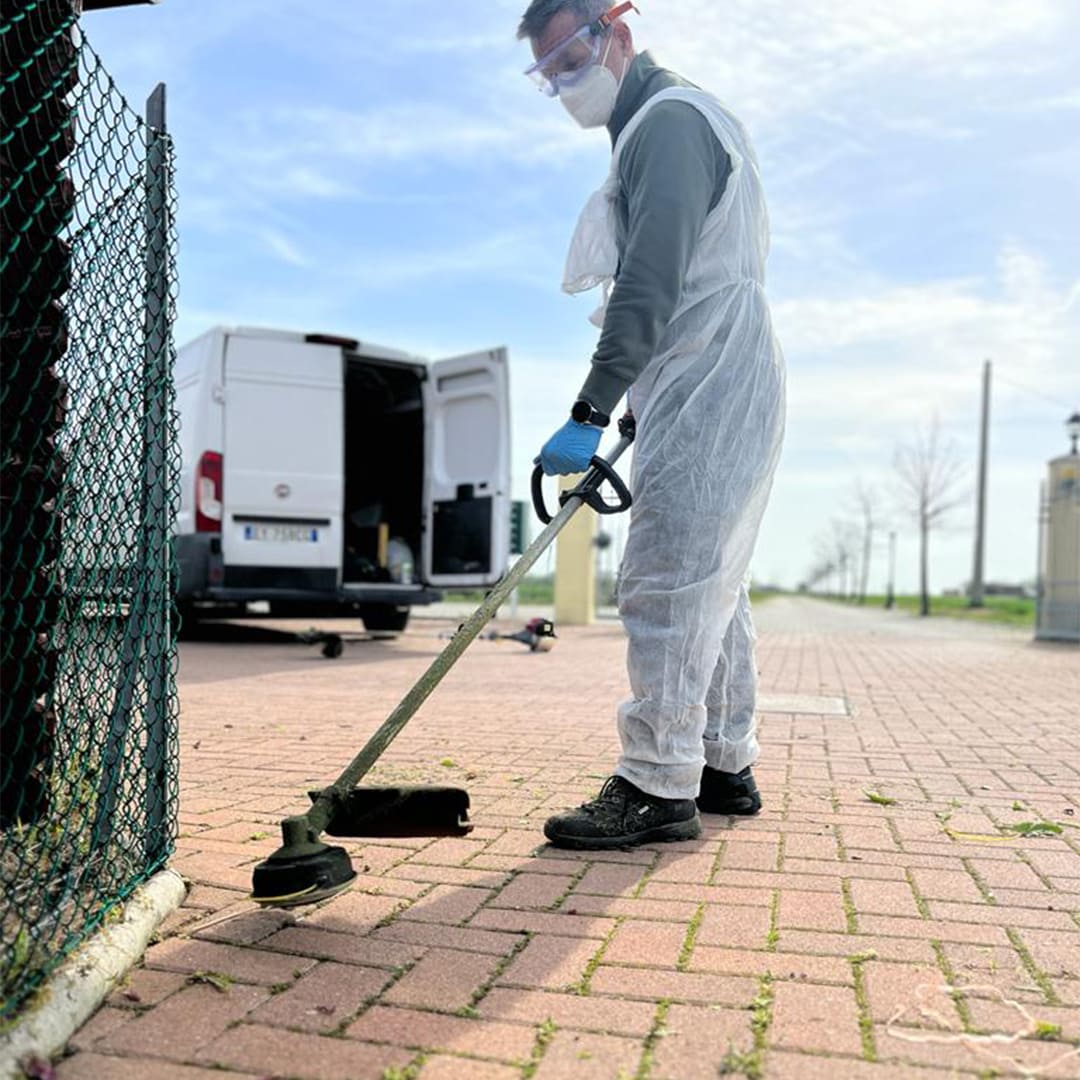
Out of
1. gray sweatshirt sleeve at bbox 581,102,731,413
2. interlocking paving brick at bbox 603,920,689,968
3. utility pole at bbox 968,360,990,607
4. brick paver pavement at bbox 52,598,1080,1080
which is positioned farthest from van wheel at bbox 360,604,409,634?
utility pole at bbox 968,360,990,607

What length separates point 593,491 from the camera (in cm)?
315

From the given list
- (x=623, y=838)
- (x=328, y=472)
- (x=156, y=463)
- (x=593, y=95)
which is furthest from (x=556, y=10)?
(x=328, y=472)

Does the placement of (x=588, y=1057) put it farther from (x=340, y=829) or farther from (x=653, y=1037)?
(x=340, y=829)

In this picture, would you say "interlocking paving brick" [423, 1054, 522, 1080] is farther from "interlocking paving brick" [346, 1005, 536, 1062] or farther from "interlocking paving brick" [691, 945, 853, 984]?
"interlocking paving brick" [691, 945, 853, 984]

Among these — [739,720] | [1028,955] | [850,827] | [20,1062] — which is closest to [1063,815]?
[850,827]

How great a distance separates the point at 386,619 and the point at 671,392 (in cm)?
931

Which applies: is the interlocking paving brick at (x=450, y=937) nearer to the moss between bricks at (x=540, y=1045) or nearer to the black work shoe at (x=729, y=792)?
the moss between bricks at (x=540, y=1045)

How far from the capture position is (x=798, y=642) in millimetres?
14656

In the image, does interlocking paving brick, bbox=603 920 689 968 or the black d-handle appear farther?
the black d-handle

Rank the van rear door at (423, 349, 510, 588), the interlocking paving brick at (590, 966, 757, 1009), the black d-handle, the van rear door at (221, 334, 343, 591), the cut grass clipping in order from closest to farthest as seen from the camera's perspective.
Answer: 1. the interlocking paving brick at (590, 966, 757, 1009)
2. the black d-handle
3. the cut grass clipping
4. the van rear door at (221, 334, 343, 591)
5. the van rear door at (423, 349, 510, 588)

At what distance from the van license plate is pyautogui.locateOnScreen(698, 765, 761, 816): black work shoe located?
6.74 m

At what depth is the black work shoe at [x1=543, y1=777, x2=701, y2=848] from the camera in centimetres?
314

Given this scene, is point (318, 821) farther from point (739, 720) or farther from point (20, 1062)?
point (739, 720)

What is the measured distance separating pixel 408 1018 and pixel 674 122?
2327 millimetres
